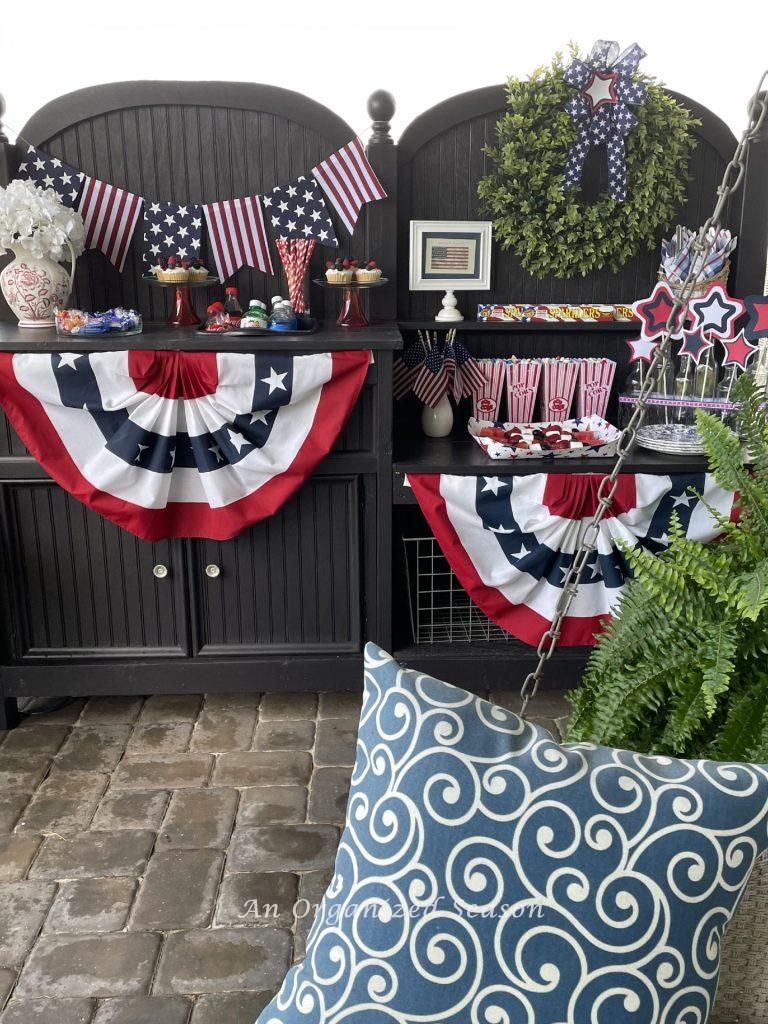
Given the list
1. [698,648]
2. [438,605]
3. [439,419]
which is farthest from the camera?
[438,605]

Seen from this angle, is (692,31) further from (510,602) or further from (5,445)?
(5,445)

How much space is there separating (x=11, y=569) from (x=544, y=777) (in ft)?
7.10

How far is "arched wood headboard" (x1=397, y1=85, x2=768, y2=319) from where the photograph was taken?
9.95 ft

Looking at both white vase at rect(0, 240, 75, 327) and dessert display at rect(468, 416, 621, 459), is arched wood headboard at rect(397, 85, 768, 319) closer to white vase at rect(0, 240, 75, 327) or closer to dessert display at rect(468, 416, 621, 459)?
dessert display at rect(468, 416, 621, 459)

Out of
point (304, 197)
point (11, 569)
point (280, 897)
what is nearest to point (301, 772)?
point (280, 897)

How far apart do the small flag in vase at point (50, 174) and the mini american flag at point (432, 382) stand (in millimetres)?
1216

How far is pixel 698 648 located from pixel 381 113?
6.65ft

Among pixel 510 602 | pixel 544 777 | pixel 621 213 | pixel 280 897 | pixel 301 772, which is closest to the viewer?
pixel 544 777

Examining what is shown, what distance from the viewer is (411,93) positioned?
10.2 feet

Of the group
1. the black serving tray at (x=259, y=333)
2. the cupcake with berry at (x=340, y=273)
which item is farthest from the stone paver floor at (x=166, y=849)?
the cupcake with berry at (x=340, y=273)

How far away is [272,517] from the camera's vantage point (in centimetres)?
287

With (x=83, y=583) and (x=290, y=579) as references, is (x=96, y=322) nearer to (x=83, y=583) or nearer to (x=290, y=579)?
(x=83, y=583)

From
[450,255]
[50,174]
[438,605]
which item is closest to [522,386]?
[450,255]

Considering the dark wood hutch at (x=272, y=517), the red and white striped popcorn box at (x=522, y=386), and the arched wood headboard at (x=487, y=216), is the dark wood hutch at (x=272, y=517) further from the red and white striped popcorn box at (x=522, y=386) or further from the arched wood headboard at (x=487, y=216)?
the red and white striped popcorn box at (x=522, y=386)
